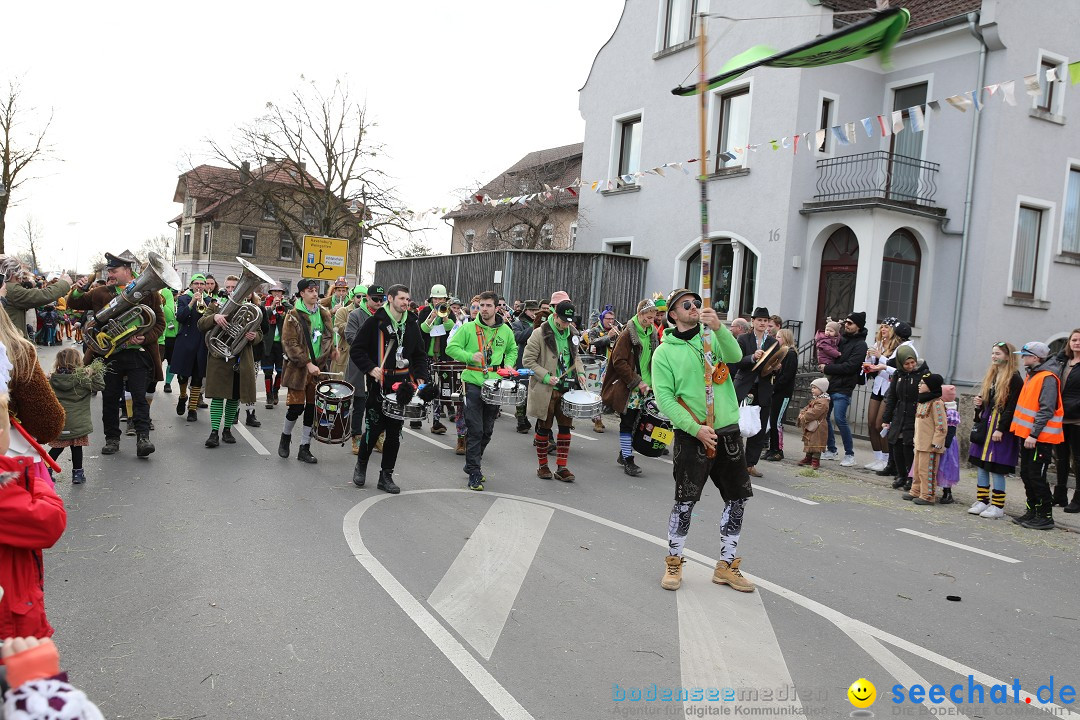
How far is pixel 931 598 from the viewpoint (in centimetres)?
553

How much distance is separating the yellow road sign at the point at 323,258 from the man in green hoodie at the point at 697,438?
13.8 meters

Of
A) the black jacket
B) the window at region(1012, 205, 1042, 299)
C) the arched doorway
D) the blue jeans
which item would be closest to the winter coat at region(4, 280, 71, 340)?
the blue jeans

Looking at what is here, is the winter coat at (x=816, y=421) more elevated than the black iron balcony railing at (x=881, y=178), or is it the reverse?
the black iron balcony railing at (x=881, y=178)

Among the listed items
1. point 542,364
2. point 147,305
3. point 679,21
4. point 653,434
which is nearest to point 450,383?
point 542,364

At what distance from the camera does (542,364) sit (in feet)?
30.6

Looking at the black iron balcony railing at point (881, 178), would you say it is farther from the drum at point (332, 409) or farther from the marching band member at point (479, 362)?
the drum at point (332, 409)

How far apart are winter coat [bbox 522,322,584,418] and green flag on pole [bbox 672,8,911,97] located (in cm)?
492

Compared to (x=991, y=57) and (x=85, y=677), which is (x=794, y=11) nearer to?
(x=991, y=57)

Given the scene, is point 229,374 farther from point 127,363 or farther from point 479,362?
point 479,362

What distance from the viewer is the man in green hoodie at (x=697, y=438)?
214 inches

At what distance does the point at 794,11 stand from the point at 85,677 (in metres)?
18.9

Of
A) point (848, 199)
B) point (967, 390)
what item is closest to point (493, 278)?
point (848, 199)

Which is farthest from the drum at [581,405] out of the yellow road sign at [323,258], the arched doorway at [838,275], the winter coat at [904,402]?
the yellow road sign at [323,258]

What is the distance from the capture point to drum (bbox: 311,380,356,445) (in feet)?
28.4
